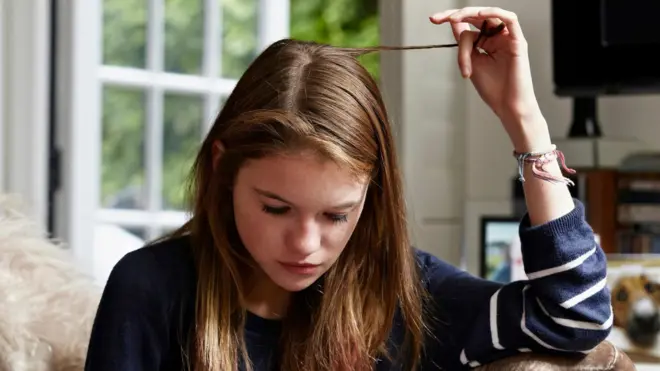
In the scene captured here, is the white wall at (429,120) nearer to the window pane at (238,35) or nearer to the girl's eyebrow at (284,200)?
the window pane at (238,35)

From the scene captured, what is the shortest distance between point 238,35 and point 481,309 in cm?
148

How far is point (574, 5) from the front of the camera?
215 cm

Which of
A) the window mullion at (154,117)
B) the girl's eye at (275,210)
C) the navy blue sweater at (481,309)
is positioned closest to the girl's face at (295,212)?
the girl's eye at (275,210)

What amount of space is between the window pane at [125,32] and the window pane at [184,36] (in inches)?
2.7

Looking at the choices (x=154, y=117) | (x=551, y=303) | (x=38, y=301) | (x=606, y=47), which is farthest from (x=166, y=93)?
(x=551, y=303)

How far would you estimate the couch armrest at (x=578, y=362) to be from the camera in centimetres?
123

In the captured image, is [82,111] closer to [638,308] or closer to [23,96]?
[23,96]

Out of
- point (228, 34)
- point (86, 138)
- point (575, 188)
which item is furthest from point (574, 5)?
point (86, 138)

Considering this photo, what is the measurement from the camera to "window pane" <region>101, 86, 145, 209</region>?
233 cm

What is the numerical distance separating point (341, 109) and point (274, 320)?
322 mm

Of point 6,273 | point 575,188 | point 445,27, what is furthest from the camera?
point 445,27

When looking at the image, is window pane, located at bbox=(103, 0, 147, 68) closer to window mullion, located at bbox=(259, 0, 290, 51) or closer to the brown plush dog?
window mullion, located at bbox=(259, 0, 290, 51)

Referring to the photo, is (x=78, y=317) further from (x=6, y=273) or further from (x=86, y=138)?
(x=86, y=138)

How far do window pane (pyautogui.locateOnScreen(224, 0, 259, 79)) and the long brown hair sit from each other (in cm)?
128
